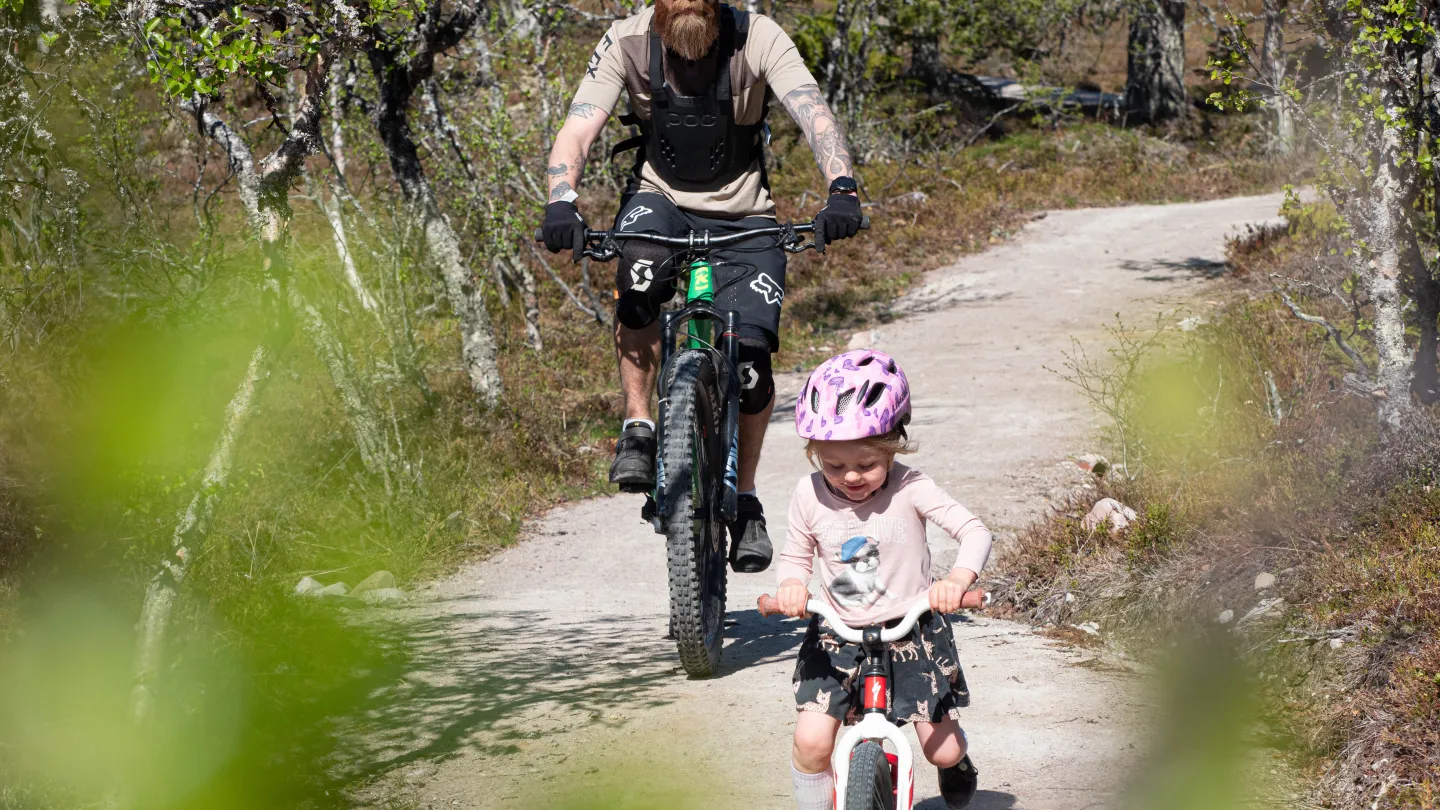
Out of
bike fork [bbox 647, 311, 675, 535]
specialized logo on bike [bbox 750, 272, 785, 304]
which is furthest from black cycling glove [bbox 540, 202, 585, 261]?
specialized logo on bike [bbox 750, 272, 785, 304]

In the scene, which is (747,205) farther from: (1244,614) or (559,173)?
(1244,614)

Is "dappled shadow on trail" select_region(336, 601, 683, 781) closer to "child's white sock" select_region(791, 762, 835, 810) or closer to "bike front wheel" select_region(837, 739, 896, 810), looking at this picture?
"child's white sock" select_region(791, 762, 835, 810)

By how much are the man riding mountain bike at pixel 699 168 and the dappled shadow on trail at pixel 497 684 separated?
70 cm

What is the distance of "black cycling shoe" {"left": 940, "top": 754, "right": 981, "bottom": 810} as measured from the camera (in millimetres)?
3480

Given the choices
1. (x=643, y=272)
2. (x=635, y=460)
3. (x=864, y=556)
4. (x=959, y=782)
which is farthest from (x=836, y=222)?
(x=959, y=782)

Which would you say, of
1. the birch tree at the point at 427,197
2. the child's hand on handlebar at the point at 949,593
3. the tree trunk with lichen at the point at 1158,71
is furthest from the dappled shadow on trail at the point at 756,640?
the tree trunk with lichen at the point at 1158,71

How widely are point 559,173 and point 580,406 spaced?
6.22 meters

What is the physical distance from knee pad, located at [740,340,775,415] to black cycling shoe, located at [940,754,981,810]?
194 cm

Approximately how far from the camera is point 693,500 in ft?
15.8

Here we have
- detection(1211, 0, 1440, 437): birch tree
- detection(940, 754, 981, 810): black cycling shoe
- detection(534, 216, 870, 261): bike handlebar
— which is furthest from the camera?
detection(1211, 0, 1440, 437): birch tree

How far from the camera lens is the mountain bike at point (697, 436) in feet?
15.6

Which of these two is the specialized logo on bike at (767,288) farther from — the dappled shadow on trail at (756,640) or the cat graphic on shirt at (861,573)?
the cat graphic on shirt at (861,573)

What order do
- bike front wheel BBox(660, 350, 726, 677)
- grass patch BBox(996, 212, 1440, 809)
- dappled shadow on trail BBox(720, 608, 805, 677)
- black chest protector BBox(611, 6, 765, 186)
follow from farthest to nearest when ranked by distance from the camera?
dappled shadow on trail BBox(720, 608, 805, 677)
black chest protector BBox(611, 6, 765, 186)
bike front wheel BBox(660, 350, 726, 677)
grass patch BBox(996, 212, 1440, 809)

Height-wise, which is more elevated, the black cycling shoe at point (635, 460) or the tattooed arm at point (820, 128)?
the tattooed arm at point (820, 128)
